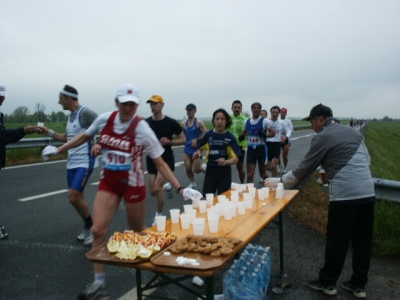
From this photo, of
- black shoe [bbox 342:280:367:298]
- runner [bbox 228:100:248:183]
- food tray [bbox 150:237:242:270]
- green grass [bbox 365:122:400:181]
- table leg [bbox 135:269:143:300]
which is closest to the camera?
food tray [bbox 150:237:242:270]

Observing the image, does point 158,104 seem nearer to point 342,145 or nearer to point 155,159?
point 155,159

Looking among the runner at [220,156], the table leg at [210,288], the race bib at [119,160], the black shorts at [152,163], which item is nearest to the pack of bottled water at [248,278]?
the table leg at [210,288]

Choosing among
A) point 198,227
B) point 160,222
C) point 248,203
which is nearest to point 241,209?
point 248,203

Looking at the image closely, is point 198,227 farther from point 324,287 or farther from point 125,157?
point 324,287

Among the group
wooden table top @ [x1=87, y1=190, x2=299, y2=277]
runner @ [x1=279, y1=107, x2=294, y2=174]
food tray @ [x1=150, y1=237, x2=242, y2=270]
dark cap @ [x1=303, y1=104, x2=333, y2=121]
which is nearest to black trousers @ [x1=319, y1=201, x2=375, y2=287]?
wooden table top @ [x1=87, y1=190, x2=299, y2=277]

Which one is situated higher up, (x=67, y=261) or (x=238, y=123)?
(x=238, y=123)

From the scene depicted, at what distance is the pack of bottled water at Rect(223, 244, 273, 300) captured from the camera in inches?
150

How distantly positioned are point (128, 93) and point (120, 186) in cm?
96

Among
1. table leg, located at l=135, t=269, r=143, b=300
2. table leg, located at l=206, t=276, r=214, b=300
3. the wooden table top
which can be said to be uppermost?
the wooden table top

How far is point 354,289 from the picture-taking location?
4.39 m

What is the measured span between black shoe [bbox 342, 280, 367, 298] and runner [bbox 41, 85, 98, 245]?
11.3 ft

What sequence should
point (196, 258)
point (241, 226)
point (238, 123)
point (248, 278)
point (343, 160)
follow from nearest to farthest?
point (196, 258) < point (241, 226) < point (248, 278) < point (343, 160) < point (238, 123)

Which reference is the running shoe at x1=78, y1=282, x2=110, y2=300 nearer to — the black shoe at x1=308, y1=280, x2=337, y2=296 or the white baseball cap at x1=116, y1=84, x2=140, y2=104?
the white baseball cap at x1=116, y1=84, x2=140, y2=104

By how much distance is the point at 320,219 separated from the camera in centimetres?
696
